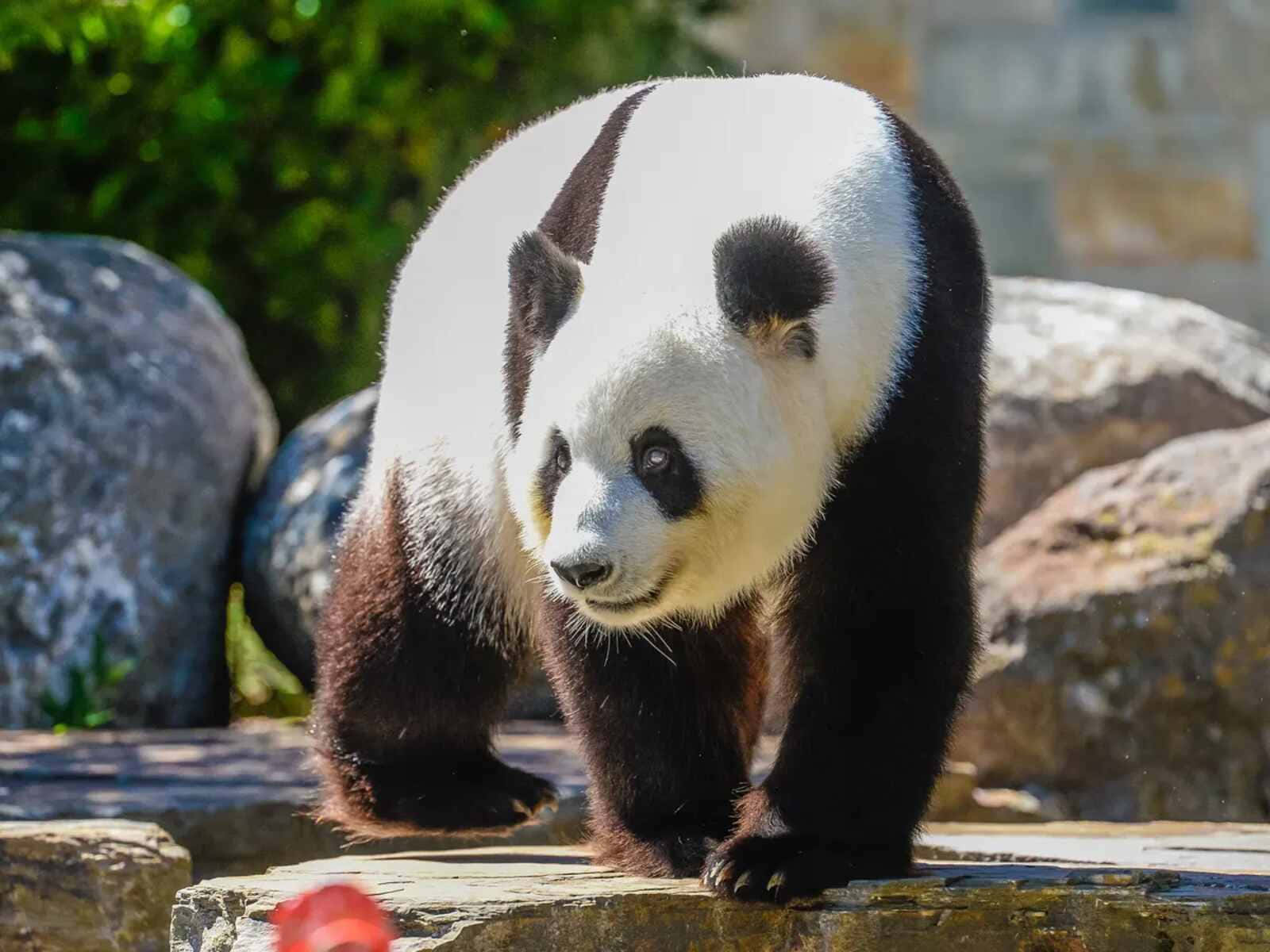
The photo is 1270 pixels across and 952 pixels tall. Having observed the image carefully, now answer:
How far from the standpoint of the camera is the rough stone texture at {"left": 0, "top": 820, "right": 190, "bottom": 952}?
5.00 metres

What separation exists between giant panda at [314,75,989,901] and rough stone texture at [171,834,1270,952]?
93 mm

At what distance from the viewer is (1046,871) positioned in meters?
4.17

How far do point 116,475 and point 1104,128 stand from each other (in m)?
7.32

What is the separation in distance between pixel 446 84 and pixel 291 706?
130 inches

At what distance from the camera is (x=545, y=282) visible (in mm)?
4141

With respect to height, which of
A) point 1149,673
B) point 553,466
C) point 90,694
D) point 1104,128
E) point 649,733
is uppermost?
point 553,466

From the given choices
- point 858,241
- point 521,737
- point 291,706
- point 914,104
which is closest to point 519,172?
point 858,241

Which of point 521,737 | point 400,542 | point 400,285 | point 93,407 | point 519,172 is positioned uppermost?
point 519,172

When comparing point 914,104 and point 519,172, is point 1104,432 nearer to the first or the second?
point 519,172

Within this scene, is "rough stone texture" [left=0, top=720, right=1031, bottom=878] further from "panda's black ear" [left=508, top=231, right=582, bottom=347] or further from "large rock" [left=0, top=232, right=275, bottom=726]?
"panda's black ear" [left=508, top=231, right=582, bottom=347]

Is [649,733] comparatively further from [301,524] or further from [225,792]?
[301,524]

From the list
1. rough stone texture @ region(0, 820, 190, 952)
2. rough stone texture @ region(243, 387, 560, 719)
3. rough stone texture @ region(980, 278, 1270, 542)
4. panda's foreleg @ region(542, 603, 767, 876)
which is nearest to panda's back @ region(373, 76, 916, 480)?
panda's foreleg @ region(542, 603, 767, 876)

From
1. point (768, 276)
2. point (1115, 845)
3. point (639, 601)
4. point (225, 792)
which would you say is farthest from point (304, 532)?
point (768, 276)

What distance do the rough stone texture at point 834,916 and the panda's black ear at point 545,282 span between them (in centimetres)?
118
